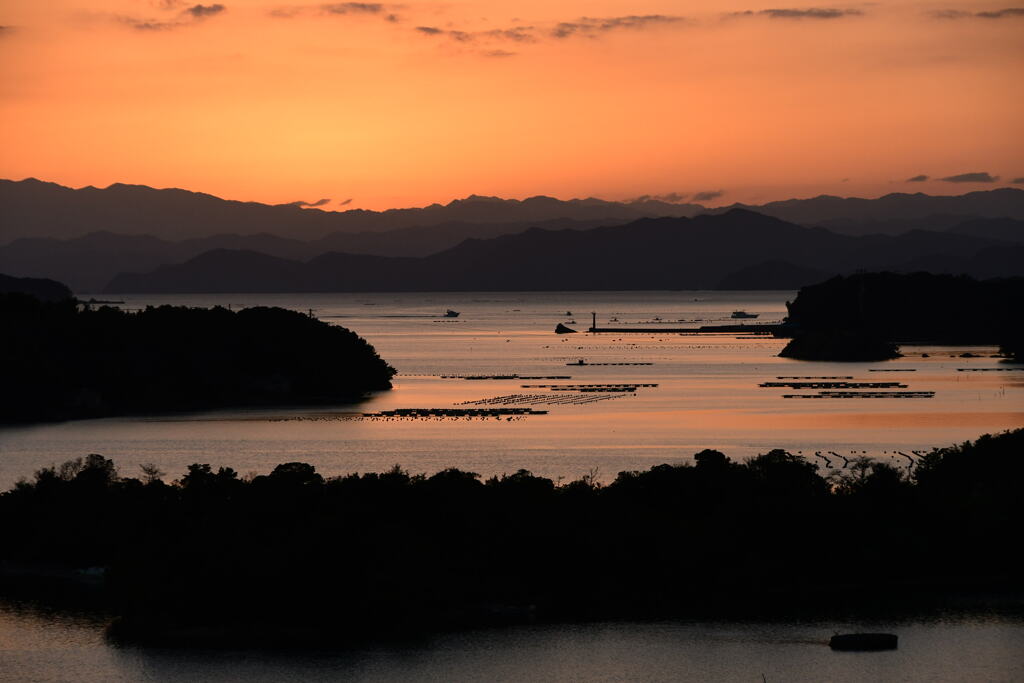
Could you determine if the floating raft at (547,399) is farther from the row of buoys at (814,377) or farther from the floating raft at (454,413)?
the row of buoys at (814,377)

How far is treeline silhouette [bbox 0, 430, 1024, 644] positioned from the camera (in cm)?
4925

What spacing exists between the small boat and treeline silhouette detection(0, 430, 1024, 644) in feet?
17.1

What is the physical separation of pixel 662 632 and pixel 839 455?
116ft

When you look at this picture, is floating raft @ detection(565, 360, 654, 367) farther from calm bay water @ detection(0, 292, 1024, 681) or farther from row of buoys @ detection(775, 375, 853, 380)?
row of buoys @ detection(775, 375, 853, 380)

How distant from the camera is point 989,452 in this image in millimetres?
64188

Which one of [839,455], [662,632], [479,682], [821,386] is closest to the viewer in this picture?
[479,682]

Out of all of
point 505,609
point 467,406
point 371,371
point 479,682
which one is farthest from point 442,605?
point 371,371

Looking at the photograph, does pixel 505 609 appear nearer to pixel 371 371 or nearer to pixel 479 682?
pixel 479 682

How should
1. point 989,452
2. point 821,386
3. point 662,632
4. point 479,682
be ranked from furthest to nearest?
point 821,386, point 989,452, point 662,632, point 479,682

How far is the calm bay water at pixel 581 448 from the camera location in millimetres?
45062

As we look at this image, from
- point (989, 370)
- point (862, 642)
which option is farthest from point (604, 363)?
point (862, 642)

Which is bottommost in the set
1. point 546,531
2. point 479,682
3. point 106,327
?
point 479,682

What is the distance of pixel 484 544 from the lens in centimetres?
5231

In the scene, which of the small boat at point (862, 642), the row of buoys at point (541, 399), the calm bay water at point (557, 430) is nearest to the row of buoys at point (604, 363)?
the calm bay water at point (557, 430)
